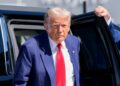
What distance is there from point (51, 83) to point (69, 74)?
0.57 feet

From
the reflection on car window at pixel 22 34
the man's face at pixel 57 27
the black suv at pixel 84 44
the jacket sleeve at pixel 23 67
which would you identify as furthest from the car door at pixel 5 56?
the man's face at pixel 57 27

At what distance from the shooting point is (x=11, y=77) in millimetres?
4250

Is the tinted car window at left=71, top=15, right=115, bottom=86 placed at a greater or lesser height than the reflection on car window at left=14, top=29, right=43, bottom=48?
lesser

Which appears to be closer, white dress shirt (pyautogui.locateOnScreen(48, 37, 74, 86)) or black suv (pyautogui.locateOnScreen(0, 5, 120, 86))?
white dress shirt (pyautogui.locateOnScreen(48, 37, 74, 86))

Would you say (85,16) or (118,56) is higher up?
(85,16)

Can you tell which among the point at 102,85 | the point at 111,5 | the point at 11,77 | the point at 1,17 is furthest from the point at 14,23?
the point at 111,5

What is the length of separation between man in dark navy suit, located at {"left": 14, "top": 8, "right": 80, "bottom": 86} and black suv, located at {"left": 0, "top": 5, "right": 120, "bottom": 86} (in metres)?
0.22

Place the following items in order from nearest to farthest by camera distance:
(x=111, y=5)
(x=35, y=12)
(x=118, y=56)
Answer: (x=118, y=56) < (x=35, y=12) < (x=111, y=5)

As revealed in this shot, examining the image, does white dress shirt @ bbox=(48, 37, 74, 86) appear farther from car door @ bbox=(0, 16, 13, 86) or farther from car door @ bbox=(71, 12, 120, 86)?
car door @ bbox=(0, 16, 13, 86)


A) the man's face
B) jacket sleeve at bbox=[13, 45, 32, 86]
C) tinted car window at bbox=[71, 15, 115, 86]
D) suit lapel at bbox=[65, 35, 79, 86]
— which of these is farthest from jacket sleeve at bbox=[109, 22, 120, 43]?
jacket sleeve at bbox=[13, 45, 32, 86]

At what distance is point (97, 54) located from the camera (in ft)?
14.6

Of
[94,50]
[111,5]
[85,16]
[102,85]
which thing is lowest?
[102,85]

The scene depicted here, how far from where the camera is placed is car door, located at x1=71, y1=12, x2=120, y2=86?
14.0 feet

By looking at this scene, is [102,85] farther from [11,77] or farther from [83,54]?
[11,77]
